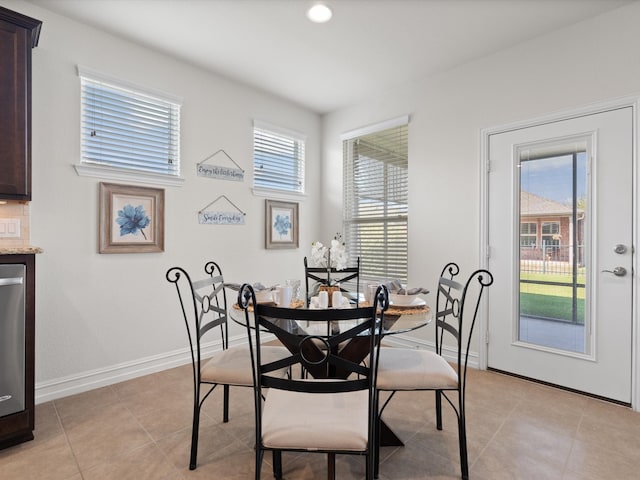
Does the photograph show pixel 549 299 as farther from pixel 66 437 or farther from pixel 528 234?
pixel 66 437

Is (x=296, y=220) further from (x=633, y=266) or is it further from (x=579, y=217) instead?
(x=633, y=266)

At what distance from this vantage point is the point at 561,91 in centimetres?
270

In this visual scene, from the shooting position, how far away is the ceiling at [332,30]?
7.95 feet

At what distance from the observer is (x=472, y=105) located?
3.19 metres

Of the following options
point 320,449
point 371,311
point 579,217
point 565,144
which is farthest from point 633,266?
point 320,449

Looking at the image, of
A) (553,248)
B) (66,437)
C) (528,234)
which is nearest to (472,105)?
(528,234)

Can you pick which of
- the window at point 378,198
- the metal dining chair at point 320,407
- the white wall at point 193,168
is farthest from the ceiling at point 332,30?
the metal dining chair at point 320,407

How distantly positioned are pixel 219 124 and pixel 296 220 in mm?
1381

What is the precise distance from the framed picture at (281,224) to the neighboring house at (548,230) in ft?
7.79

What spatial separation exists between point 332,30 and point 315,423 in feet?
8.95

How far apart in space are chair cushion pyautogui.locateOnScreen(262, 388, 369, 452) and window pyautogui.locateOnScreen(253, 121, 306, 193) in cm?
272

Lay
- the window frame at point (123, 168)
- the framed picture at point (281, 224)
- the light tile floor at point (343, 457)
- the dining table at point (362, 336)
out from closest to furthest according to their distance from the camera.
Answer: the dining table at point (362, 336) → the light tile floor at point (343, 457) → the window frame at point (123, 168) → the framed picture at point (281, 224)

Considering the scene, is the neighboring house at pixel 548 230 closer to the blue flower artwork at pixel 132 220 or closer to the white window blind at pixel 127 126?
the white window blind at pixel 127 126

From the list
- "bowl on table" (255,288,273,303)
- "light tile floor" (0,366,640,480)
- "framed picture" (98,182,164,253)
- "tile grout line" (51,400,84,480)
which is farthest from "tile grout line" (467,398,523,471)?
"framed picture" (98,182,164,253)
